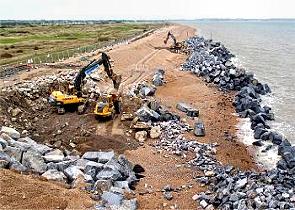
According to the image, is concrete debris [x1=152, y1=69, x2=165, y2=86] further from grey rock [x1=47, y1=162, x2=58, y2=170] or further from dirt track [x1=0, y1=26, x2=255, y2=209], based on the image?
grey rock [x1=47, y1=162, x2=58, y2=170]

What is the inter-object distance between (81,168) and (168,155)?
5674mm

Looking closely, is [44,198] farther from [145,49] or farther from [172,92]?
[145,49]

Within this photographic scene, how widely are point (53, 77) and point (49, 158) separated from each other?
1555 cm

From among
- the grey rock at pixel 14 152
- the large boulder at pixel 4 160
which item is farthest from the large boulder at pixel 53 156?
the large boulder at pixel 4 160

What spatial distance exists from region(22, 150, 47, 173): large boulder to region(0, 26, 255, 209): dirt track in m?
1.23

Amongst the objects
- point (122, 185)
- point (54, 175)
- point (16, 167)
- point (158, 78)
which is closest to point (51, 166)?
point (54, 175)

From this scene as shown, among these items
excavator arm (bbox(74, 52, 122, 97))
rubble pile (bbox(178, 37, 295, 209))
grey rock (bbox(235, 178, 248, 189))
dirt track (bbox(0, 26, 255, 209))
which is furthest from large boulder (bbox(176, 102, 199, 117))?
grey rock (bbox(235, 178, 248, 189))

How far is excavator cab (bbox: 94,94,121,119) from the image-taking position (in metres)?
27.0

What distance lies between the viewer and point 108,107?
2723 cm

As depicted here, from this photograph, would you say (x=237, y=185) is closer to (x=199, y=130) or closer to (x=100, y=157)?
(x=100, y=157)

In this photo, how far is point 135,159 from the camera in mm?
22656

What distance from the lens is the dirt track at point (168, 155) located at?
1698cm

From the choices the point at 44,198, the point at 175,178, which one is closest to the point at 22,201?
the point at 44,198

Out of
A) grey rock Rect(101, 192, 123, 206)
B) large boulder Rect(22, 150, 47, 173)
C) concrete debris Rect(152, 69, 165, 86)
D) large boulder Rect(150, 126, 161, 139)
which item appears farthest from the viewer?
concrete debris Rect(152, 69, 165, 86)
